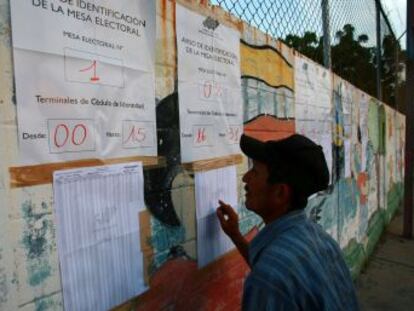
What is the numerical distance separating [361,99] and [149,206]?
4968 mm

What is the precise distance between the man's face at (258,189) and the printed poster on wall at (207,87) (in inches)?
15.8

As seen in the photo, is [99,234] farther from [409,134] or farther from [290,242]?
[409,134]

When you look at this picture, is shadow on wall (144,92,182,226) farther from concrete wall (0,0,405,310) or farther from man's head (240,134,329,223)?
man's head (240,134,329,223)

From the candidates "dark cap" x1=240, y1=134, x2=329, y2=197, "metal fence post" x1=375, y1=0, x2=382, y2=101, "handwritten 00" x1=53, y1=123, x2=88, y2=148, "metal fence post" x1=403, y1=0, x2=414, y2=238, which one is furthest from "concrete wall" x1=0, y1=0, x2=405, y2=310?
"metal fence post" x1=375, y1=0, x2=382, y2=101

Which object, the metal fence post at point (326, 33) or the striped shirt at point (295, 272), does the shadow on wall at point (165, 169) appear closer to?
the striped shirt at point (295, 272)

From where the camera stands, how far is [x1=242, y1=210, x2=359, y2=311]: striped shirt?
136cm

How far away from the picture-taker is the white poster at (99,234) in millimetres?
1430

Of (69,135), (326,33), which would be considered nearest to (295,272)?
(69,135)

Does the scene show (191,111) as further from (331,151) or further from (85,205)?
(331,151)

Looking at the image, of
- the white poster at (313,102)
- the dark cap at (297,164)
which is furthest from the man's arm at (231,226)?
the white poster at (313,102)

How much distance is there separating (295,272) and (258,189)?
1.25 ft

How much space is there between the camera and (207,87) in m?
2.19

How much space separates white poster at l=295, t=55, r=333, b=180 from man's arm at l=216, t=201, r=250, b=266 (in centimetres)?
137

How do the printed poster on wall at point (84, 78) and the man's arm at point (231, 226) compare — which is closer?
the printed poster on wall at point (84, 78)
